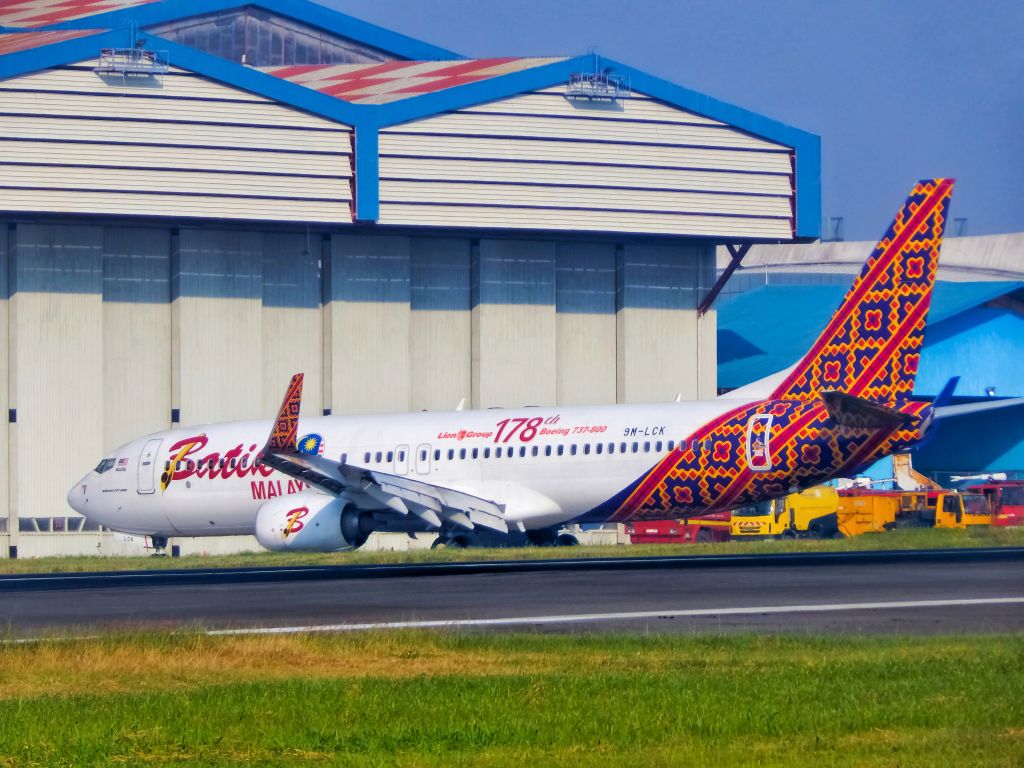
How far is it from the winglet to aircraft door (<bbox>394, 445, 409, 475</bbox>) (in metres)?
4.90

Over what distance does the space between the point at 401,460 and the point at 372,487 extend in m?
3.83

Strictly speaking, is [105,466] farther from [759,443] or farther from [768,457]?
[768,457]

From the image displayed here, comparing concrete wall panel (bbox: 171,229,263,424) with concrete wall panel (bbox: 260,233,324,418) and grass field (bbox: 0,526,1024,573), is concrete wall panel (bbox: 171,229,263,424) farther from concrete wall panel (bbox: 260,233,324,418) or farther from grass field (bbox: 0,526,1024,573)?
grass field (bbox: 0,526,1024,573)

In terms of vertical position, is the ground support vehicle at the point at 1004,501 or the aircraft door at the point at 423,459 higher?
the aircraft door at the point at 423,459

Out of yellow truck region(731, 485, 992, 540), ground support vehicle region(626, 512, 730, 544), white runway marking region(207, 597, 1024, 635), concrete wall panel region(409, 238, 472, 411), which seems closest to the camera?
white runway marking region(207, 597, 1024, 635)

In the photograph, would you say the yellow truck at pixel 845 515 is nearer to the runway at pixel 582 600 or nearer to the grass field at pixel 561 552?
the grass field at pixel 561 552

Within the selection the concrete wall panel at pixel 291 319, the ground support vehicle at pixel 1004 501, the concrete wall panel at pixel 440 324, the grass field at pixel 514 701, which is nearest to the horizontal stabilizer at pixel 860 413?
the grass field at pixel 514 701

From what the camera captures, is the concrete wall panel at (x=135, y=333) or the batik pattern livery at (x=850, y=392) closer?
the batik pattern livery at (x=850, y=392)

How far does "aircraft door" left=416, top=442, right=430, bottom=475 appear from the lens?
42219 mm

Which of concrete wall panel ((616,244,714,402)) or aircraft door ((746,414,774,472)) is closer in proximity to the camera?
aircraft door ((746,414,774,472))

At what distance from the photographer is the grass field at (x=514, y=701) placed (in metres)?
12.6

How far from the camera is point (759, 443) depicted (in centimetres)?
3697

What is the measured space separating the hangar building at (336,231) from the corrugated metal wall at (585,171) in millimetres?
88

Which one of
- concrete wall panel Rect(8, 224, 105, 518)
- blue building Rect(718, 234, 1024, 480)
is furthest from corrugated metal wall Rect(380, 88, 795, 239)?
concrete wall panel Rect(8, 224, 105, 518)
